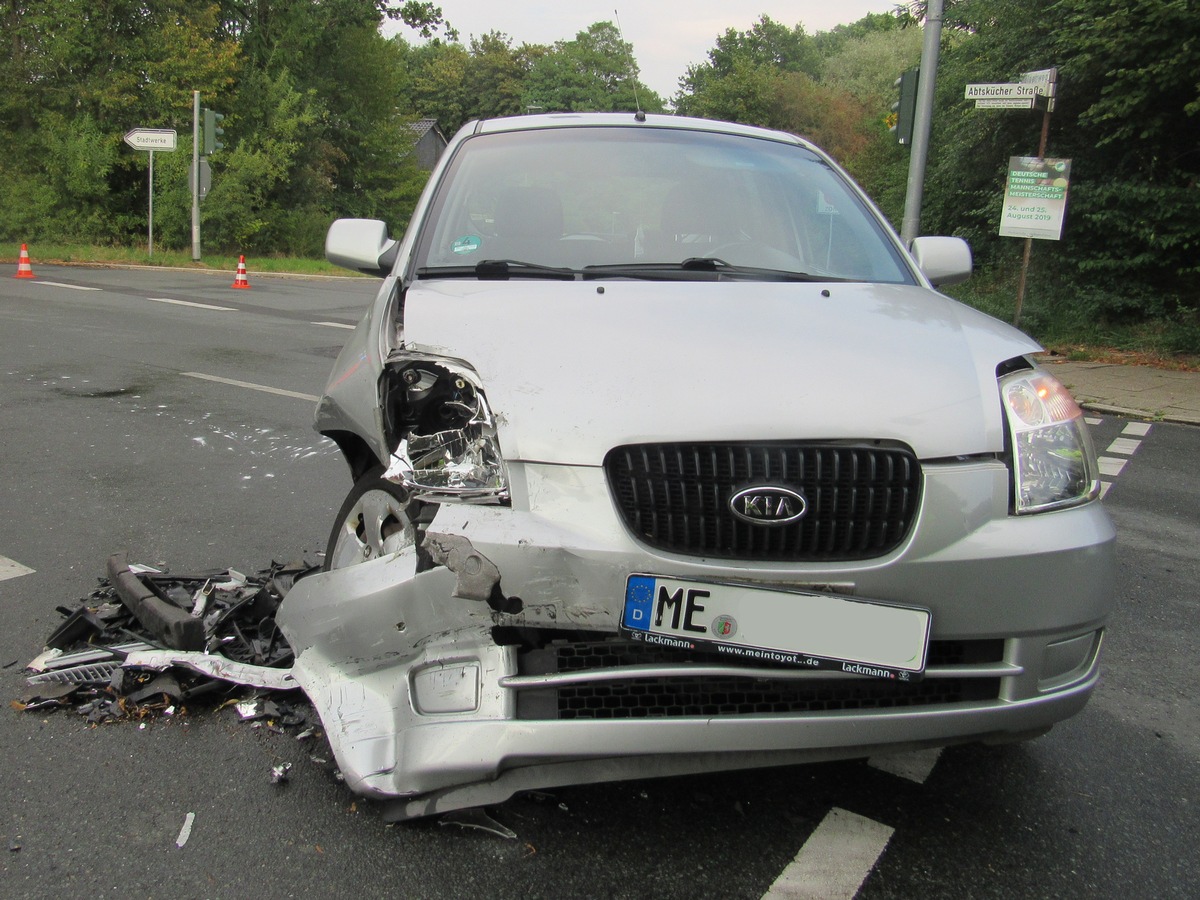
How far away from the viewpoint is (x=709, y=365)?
7.45 feet

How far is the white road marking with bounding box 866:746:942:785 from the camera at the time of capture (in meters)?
2.71

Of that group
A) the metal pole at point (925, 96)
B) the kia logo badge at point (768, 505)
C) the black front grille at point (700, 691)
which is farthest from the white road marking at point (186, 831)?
the metal pole at point (925, 96)

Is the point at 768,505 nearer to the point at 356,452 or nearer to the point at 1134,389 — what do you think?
the point at 356,452

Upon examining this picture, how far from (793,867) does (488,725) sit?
77cm

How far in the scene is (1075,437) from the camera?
2.42 metres

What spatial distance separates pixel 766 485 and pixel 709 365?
0.32 metres

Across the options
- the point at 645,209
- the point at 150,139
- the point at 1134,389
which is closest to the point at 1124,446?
the point at 1134,389

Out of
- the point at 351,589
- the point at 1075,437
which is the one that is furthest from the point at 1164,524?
the point at 351,589

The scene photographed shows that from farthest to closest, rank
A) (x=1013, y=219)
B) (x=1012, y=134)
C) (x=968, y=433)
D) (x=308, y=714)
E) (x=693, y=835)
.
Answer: (x=1012, y=134) < (x=1013, y=219) < (x=308, y=714) < (x=693, y=835) < (x=968, y=433)

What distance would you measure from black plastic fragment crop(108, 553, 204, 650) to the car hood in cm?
116

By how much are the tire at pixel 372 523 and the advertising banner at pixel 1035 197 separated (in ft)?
37.1

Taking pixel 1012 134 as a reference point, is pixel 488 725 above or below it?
→ below

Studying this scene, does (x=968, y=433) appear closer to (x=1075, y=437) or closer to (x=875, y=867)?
(x=1075, y=437)

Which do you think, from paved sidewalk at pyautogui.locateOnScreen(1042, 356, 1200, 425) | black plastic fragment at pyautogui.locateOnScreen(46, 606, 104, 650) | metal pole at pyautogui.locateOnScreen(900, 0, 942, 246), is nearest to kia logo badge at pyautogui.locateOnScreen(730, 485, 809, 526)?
black plastic fragment at pyautogui.locateOnScreen(46, 606, 104, 650)
